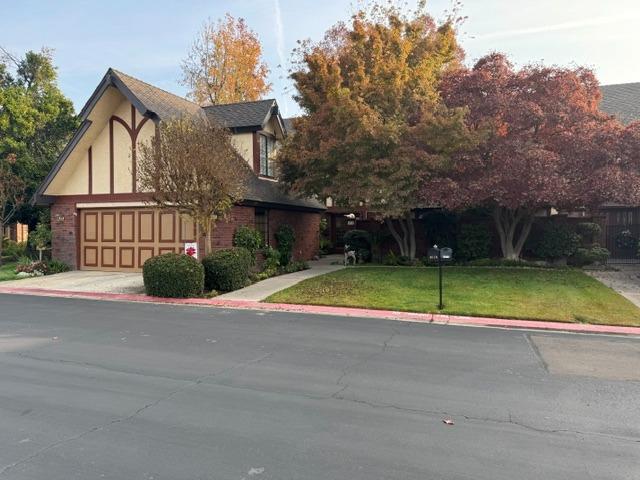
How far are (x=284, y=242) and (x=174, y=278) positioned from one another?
6959mm

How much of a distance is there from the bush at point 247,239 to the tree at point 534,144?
6046mm

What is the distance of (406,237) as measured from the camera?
66.3 feet

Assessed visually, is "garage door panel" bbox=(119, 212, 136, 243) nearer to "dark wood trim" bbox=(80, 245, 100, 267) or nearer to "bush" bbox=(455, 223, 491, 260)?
"dark wood trim" bbox=(80, 245, 100, 267)

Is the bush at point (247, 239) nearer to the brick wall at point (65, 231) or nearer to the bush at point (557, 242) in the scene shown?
the brick wall at point (65, 231)

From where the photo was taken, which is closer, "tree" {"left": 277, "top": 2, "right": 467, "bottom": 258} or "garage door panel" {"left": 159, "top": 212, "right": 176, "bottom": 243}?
"tree" {"left": 277, "top": 2, "right": 467, "bottom": 258}

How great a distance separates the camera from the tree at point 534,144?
47.6 ft

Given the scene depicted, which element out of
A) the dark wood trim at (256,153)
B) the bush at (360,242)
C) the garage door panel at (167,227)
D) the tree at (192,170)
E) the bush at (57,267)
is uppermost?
the dark wood trim at (256,153)

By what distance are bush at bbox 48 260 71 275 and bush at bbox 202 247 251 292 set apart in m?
8.28

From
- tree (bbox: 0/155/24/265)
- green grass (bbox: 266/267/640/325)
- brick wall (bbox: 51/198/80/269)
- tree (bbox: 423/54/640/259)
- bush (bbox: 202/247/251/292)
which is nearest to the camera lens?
green grass (bbox: 266/267/640/325)

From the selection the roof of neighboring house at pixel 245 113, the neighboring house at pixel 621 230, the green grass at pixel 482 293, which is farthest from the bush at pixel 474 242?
the roof of neighboring house at pixel 245 113

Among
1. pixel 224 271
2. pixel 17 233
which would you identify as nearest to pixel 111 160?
pixel 224 271

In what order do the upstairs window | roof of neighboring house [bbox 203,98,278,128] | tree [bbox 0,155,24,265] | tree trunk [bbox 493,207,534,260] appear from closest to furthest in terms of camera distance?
1. tree trunk [bbox 493,207,534,260]
2. roof of neighboring house [bbox 203,98,278,128]
3. the upstairs window
4. tree [bbox 0,155,24,265]

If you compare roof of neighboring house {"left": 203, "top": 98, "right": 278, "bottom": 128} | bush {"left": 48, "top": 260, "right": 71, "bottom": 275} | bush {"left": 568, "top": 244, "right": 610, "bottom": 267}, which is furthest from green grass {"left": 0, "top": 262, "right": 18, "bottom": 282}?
bush {"left": 568, "top": 244, "right": 610, "bottom": 267}

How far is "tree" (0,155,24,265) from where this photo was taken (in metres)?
20.9
